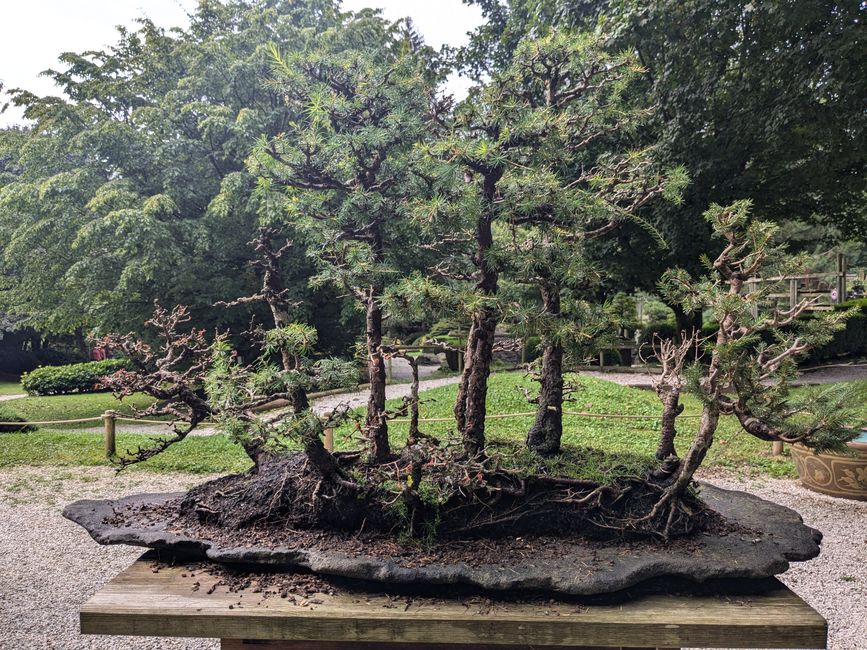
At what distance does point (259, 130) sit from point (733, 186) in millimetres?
6809

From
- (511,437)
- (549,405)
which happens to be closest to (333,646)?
(549,405)

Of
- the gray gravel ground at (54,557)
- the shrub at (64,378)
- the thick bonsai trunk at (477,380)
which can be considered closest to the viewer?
the thick bonsai trunk at (477,380)

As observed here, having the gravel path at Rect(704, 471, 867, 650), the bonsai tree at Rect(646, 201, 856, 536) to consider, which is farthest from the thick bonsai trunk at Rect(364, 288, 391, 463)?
the gravel path at Rect(704, 471, 867, 650)

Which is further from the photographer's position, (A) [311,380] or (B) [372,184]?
(B) [372,184]

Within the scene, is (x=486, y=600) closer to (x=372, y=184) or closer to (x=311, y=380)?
(x=311, y=380)

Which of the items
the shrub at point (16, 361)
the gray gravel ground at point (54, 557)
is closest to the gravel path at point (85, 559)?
the gray gravel ground at point (54, 557)

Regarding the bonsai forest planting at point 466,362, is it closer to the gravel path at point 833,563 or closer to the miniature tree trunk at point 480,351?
the miniature tree trunk at point 480,351

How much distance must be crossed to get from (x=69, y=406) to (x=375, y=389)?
1034 centimetres

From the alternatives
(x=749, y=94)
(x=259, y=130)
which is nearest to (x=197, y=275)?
(x=259, y=130)

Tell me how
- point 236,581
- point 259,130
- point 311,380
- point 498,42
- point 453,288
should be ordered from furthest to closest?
point 498,42 < point 259,130 < point 453,288 < point 311,380 < point 236,581

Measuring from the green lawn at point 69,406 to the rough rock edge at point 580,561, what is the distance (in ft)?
26.1

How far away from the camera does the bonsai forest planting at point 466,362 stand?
6.33 ft

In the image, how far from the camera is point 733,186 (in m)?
7.57

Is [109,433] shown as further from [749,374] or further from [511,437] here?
[749,374]
